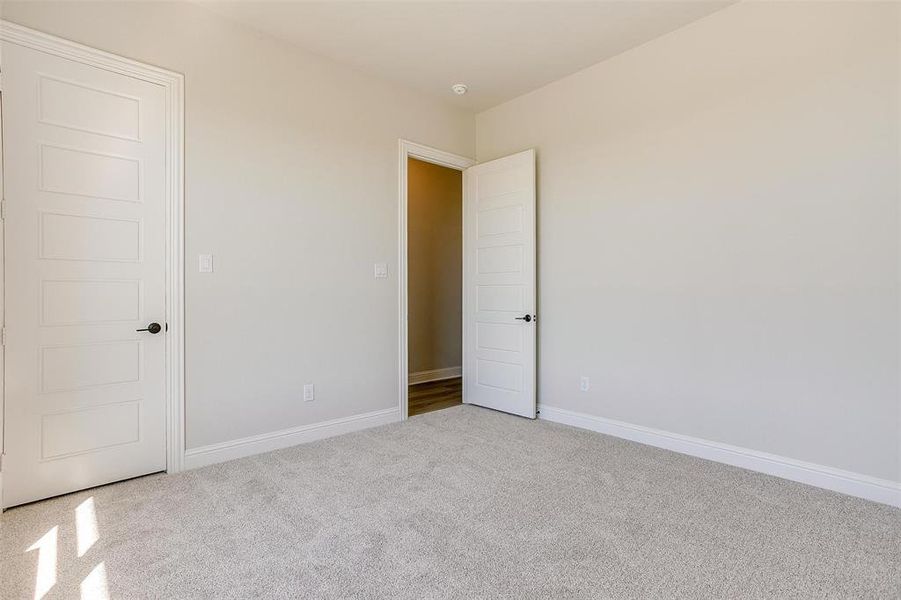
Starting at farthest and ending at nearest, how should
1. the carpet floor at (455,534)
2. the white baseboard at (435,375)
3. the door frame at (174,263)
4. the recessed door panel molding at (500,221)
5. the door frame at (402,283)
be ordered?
the white baseboard at (435,375)
the recessed door panel molding at (500,221)
the door frame at (402,283)
the door frame at (174,263)
the carpet floor at (455,534)

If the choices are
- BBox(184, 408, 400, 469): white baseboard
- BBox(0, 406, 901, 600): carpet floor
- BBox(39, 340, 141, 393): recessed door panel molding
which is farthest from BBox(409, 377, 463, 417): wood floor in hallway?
BBox(39, 340, 141, 393): recessed door panel molding

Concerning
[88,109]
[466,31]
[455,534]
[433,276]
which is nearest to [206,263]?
[88,109]

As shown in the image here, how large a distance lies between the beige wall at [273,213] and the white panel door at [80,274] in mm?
205

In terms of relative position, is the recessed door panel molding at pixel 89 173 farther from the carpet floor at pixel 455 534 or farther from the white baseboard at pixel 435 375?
the white baseboard at pixel 435 375

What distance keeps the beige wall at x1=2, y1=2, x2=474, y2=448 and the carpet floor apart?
620 millimetres

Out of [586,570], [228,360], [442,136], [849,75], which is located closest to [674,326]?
[849,75]

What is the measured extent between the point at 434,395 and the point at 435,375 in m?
0.95

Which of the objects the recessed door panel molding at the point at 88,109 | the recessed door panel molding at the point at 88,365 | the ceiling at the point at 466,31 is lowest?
the recessed door panel molding at the point at 88,365

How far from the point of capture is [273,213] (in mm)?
3287

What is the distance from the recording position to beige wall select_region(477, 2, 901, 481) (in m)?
2.50

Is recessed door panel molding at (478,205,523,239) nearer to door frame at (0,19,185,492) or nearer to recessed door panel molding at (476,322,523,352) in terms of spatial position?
recessed door panel molding at (476,322,523,352)

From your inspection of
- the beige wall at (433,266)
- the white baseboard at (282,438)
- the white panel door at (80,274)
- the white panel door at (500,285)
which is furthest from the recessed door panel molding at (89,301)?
the beige wall at (433,266)

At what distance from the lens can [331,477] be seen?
2789mm

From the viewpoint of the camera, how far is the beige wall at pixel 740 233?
2.50 metres
